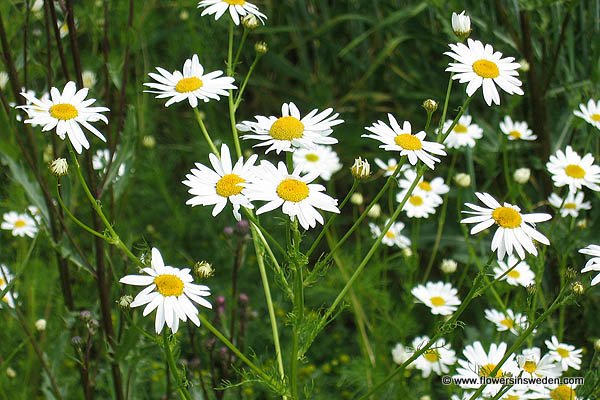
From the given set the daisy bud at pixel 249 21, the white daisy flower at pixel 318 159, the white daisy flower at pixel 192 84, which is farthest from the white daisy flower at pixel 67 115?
the white daisy flower at pixel 318 159

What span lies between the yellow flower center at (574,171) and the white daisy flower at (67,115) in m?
1.14

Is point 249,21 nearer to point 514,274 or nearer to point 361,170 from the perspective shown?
point 361,170

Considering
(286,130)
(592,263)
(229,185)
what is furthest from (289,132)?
(592,263)

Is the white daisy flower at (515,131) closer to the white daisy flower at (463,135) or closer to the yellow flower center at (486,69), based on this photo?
the white daisy flower at (463,135)

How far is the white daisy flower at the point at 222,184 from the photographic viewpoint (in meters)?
1.26

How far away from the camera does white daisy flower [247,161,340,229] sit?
1.20 metres

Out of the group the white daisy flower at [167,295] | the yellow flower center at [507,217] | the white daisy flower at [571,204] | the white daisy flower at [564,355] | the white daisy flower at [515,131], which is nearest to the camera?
the white daisy flower at [167,295]

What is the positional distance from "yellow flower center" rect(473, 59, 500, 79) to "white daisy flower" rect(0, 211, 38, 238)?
1.37m

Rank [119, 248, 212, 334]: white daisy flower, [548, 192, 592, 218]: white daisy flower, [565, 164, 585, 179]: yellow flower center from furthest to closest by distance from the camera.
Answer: [548, 192, 592, 218]: white daisy flower → [565, 164, 585, 179]: yellow flower center → [119, 248, 212, 334]: white daisy flower

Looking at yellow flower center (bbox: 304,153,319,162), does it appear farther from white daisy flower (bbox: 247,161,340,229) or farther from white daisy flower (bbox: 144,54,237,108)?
white daisy flower (bbox: 247,161,340,229)

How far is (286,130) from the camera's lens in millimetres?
1357

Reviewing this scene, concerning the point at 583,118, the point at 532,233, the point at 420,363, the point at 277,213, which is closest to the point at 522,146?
the point at 583,118

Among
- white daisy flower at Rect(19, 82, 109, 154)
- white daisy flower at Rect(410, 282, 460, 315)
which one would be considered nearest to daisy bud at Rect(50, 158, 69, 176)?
white daisy flower at Rect(19, 82, 109, 154)

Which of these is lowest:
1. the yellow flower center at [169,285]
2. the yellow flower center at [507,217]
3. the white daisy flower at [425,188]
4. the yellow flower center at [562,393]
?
the yellow flower center at [562,393]
